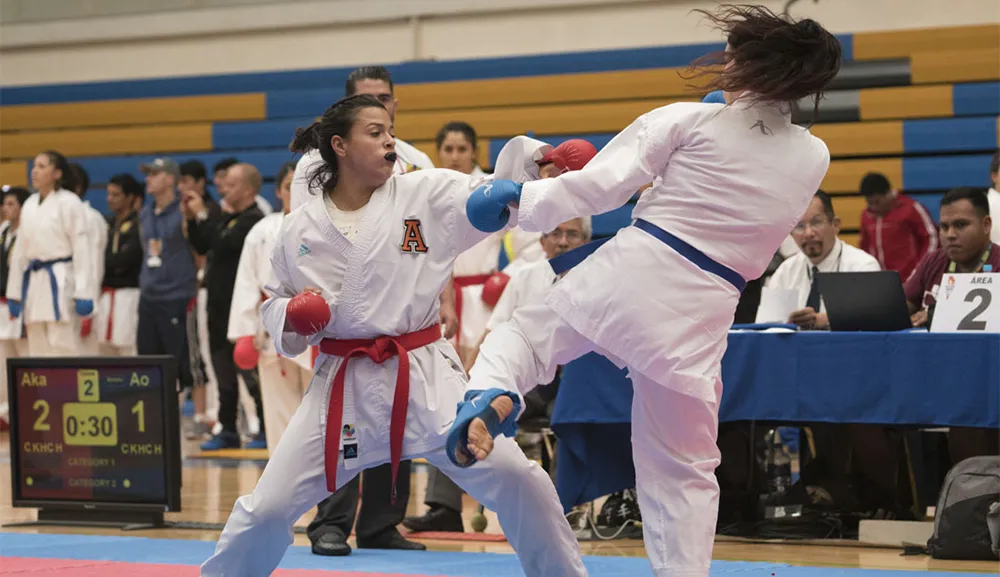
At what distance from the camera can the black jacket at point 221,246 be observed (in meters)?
8.77

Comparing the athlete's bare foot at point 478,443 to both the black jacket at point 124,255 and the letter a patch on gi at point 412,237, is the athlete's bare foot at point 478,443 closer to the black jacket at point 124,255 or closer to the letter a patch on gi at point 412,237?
the letter a patch on gi at point 412,237

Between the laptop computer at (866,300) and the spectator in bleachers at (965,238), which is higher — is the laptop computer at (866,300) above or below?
below

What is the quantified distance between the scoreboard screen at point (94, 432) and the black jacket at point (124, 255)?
4.03 metres

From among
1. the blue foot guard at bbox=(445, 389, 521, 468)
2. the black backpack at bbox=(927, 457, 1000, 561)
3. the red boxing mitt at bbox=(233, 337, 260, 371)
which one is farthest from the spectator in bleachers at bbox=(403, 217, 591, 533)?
the blue foot guard at bbox=(445, 389, 521, 468)

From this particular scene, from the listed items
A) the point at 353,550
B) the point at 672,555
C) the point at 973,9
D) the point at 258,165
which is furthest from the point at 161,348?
the point at 672,555

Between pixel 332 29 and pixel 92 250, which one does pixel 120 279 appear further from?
pixel 332 29

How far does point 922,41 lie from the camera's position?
32.9ft

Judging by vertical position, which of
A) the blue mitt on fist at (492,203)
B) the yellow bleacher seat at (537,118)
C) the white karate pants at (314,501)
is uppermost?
the yellow bleacher seat at (537,118)

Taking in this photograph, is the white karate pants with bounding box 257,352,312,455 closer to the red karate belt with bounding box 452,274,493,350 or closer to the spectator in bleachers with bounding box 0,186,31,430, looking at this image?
the red karate belt with bounding box 452,274,493,350

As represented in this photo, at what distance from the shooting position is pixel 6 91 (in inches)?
→ 542

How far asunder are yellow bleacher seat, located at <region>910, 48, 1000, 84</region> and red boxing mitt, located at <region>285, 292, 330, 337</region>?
24.9ft

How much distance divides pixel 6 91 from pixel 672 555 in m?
12.2

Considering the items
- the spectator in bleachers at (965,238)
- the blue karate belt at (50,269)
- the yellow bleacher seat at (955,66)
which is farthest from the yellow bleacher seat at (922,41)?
the blue karate belt at (50,269)

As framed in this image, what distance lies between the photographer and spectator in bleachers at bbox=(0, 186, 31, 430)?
1022 centimetres
